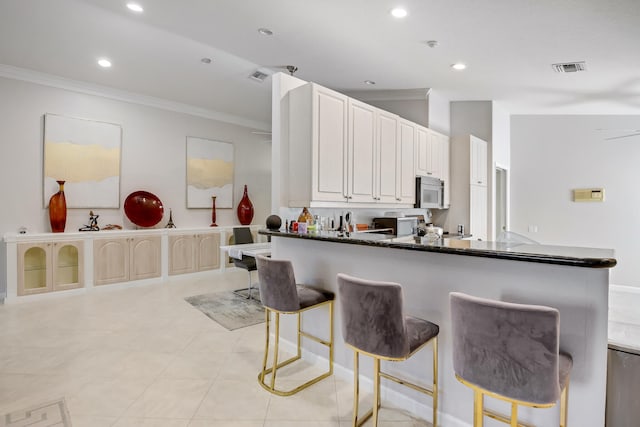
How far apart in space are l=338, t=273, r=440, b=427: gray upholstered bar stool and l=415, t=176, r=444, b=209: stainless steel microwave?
→ 272cm

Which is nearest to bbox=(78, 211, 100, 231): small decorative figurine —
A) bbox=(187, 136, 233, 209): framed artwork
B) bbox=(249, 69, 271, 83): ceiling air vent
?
bbox=(187, 136, 233, 209): framed artwork

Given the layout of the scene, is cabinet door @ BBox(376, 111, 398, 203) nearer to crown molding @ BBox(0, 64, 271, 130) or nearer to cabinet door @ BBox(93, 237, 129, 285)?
crown molding @ BBox(0, 64, 271, 130)

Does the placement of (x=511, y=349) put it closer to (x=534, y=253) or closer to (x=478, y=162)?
(x=534, y=253)

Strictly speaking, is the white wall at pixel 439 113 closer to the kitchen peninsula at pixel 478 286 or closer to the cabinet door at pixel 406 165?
the cabinet door at pixel 406 165

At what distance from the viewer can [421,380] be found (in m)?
2.05

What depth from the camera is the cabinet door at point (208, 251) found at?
593 cm

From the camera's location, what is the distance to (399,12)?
2.81 m

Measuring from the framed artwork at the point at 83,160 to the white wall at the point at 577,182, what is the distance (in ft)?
22.4

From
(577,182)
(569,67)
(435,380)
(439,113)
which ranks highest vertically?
(569,67)

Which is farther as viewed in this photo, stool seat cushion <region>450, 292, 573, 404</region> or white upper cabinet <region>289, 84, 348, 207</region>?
white upper cabinet <region>289, 84, 348, 207</region>

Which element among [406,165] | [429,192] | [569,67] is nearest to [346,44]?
[406,165]

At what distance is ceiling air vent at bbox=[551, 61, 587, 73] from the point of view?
147 inches

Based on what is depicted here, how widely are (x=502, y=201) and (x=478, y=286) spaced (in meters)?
4.82

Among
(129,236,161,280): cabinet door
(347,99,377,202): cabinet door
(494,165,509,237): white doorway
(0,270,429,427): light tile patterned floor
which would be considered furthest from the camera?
(494,165,509,237): white doorway
